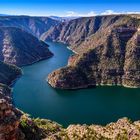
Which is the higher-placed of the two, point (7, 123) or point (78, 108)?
point (7, 123)

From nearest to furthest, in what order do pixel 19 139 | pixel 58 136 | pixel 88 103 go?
pixel 19 139 < pixel 58 136 < pixel 88 103

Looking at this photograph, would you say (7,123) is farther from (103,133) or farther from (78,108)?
(78,108)

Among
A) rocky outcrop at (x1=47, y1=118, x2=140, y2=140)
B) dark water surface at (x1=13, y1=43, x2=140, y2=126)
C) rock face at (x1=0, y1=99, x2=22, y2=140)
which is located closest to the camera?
rock face at (x1=0, y1=99, x2=22, y2=140)

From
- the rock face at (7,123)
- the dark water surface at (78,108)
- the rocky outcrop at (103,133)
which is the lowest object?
the dark water surface at (78,108)

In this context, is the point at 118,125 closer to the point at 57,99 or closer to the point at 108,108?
the point at 108,108

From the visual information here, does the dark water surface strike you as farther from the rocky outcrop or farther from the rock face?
the rock face

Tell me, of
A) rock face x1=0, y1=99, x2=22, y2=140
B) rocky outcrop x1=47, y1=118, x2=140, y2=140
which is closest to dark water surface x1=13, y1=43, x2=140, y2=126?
rocky outcrop x1=47, y1=118, x2=140, y2=140

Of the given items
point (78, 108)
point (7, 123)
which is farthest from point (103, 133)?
point (78, 108)

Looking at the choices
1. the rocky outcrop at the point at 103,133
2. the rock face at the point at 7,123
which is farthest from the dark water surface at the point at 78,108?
the rock face at the point at 7,123

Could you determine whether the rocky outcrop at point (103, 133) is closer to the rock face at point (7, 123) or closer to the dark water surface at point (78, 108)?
the rock face at point (7, 123)

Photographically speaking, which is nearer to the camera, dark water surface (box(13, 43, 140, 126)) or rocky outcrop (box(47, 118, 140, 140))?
rocky outcrop (box(47, 118, 140, 140))

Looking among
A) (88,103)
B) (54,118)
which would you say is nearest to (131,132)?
(54,118)
